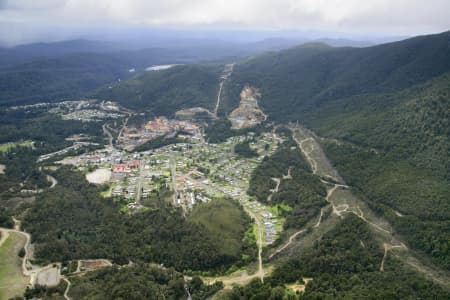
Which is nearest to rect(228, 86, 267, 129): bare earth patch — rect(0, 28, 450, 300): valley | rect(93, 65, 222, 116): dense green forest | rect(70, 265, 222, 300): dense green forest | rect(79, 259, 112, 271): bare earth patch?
rect(0, 28, 450, 300): valley

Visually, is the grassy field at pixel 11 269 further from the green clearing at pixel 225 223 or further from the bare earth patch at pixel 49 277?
the green clearing at pixel 225 223

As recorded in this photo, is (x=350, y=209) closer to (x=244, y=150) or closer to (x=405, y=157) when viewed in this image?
(x=405, y=157)

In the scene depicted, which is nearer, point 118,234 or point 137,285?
point 137,285

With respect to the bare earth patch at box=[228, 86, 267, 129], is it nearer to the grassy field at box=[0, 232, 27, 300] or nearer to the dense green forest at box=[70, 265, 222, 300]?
the dense green forest at box=[70, 265, 222, 300]

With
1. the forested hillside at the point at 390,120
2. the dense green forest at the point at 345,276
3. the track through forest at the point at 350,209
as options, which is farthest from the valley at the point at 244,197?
the forested hillside at the point at 390,120

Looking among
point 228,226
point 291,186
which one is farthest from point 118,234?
point 291,186

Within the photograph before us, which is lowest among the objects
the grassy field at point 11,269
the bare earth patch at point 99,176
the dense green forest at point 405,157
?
the grassy field at point 11,269
